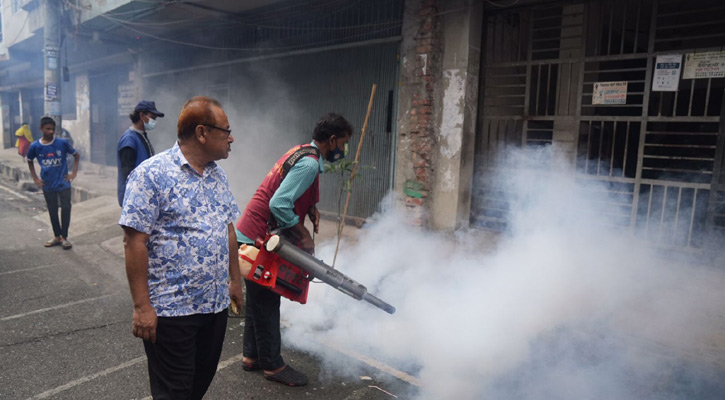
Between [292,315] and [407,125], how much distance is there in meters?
3.44

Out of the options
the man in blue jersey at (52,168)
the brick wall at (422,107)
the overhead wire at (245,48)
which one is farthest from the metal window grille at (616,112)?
the man in blue jersey at (52,168)

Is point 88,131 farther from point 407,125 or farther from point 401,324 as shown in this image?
point 401,324

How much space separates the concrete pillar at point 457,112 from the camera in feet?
19.8

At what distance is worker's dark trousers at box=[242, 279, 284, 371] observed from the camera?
317 cm

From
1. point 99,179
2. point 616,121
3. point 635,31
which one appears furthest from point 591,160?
point 99,179

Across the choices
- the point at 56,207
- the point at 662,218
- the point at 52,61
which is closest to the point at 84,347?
the point at 56,207

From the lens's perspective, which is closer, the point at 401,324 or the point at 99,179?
the point at 401,324

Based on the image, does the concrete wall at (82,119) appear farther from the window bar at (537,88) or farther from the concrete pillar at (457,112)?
→ the window bar at (537,88)

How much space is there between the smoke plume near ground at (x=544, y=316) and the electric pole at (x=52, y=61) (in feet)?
28.2

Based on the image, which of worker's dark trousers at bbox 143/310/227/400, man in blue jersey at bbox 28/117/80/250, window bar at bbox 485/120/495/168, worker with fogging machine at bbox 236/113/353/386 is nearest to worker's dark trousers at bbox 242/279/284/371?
worker with fogging machine at bbox 236/113/353/386

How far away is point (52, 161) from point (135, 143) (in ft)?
7.48

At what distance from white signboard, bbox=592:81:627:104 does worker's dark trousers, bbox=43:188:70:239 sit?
7.21 metres

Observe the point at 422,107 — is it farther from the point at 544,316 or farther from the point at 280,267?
the point at 280,267

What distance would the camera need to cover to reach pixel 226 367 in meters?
3.42
